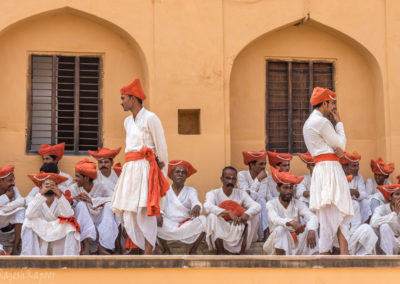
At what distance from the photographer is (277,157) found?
12.6 meters

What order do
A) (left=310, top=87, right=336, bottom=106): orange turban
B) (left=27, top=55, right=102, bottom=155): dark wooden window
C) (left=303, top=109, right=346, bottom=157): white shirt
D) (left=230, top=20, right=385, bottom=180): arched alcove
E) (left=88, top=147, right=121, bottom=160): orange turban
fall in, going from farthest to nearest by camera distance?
(left=230, top=20, right=385, bottom=180): arched alcove → (left=27, top=55, right=102, bottom=155): dark wooden window → (left=88, top=147, right=121, bottom=160): orange turban → (left=310, top=87, right=336, bottom=106): orange turban → (left=303, top=109, right=346, bottom=157): white shirt

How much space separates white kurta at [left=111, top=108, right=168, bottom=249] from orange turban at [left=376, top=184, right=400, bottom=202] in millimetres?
3197

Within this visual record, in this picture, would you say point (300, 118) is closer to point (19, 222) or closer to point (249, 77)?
point (249, 77)

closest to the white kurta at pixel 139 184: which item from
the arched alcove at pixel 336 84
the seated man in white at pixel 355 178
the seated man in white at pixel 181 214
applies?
the seated man in white at pixel 181 214

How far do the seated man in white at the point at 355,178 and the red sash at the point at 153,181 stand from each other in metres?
3.38

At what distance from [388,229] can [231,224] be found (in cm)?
196

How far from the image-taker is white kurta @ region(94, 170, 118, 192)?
1198cm

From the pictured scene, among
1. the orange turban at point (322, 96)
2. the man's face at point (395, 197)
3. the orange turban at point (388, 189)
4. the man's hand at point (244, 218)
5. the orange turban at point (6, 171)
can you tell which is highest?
the orange turban at point (322, 96)

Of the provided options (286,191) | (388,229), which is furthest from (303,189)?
(388,229)

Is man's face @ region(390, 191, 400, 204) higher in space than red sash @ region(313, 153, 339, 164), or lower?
lower

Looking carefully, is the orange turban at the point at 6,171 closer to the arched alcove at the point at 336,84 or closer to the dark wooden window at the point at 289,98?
the arched alcove at the point at 336,84

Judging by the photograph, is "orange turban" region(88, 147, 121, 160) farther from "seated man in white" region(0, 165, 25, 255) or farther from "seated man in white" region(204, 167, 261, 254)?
"seated man in white" region(204, 167, 261, 254)

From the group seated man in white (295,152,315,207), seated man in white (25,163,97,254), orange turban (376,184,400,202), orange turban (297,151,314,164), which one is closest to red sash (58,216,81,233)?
seated man in white (25,163,97,254)

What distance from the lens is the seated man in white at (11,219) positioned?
1116 centimetres
